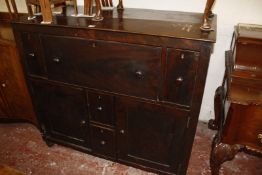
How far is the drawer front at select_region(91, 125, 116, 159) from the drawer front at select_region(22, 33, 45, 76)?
2.04 feet

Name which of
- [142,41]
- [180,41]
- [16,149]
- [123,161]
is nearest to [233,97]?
[180,41]

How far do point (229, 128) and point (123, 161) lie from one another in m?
0.93

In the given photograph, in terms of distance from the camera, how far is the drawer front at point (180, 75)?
1.23 m

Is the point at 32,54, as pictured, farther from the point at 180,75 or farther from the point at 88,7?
the point at 180,75

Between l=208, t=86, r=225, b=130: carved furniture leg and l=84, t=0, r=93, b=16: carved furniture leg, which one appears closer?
l=84, t=0, r=93, b=16: carved furniture leg

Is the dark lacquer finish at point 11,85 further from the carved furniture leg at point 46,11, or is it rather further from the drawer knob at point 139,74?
the drawer knob at point 139,74

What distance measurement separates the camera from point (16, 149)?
7.04ft

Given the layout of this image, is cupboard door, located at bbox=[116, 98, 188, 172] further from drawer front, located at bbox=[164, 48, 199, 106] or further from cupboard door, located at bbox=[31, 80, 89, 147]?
cupboard door, located at bbox=[31, 80, 89, 147]

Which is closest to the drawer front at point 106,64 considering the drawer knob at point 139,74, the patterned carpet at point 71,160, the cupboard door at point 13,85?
the drawer knob at point 139,74

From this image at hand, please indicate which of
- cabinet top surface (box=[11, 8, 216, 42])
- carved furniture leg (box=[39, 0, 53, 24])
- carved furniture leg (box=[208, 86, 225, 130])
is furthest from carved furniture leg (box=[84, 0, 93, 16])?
carved furniture leg (box=[208, 86, 225, 130])

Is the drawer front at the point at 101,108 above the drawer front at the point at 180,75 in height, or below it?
below

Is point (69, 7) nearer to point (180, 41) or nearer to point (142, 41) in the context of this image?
point (142, 41)

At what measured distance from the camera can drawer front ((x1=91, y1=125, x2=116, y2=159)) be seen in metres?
1.77

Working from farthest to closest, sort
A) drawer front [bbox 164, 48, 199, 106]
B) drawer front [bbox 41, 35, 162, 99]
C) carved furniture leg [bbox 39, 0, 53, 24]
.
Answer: carved furniture leg [bbox 39, 0, 53, 24], drawer front [bbox 41, 35, 162, 99], drawer front [bbox 164, 48, 199, 106]
